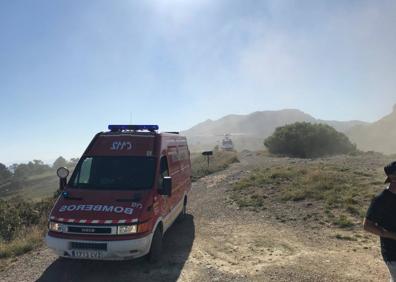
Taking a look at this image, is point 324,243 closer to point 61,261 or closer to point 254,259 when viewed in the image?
point 254,259

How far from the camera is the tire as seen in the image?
7980 millimetres

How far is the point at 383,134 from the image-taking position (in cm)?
13550

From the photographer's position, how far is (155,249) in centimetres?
805

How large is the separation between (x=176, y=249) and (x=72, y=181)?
2.96 m

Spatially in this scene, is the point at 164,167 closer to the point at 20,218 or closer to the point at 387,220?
the point at 387,220

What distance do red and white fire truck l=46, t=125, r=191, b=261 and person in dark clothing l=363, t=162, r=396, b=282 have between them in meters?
4.27

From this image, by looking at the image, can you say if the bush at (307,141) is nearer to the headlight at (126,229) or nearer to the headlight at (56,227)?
the headlight at (126,229)

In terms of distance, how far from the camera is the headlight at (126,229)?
7180 mm

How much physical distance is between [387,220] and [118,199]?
4.97 metres

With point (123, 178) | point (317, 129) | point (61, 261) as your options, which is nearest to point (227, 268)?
point (123, 178)

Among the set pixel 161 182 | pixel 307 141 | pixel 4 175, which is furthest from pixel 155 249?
pixel 4 175

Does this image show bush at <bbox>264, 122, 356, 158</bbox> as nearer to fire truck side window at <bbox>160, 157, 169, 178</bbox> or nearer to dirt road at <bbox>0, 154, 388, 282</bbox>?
dirt road at <bbox>0, 154, 388, 282</bbox>

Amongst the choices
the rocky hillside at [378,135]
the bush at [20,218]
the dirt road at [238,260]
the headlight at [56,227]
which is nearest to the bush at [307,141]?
the bush at [20,218]

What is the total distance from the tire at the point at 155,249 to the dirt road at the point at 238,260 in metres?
0.18
